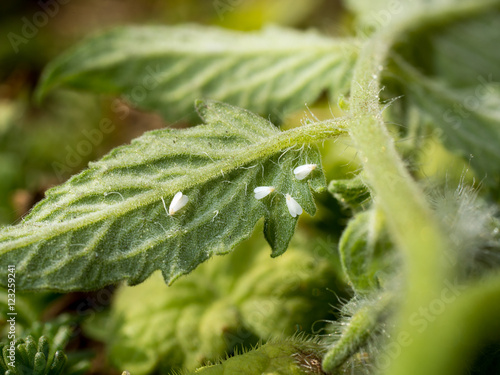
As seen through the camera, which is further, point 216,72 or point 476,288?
point 216,72

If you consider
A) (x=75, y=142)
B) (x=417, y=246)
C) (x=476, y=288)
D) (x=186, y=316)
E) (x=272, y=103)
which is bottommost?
(x=186, y=316)

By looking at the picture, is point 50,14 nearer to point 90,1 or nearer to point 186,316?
point 90,1

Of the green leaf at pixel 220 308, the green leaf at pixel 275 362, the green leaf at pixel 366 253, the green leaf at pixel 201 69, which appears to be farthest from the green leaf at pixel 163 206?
the green leaf at pixel 201 69

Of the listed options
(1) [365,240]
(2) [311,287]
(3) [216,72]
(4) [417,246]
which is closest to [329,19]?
(3) [216,72]

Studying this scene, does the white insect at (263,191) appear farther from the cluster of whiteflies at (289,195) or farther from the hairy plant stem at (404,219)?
the hairy plant stem at (404,219)

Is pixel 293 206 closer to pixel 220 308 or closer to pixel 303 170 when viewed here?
pixel 303 170

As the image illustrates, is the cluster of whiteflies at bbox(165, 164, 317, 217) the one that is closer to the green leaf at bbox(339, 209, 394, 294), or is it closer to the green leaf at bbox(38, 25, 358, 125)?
the green leaf at bbox(339, 209, 394, 294)

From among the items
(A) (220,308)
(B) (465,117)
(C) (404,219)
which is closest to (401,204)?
(C) (404,219)
